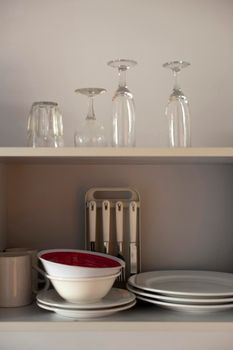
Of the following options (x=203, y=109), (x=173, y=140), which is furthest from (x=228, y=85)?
(x=173, y=140)

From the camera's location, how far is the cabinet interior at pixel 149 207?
1.48 metres

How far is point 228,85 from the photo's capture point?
150cm

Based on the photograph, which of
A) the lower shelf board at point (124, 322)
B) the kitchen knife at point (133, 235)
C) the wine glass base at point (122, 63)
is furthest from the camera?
the kitchen knife at point (133, 235)

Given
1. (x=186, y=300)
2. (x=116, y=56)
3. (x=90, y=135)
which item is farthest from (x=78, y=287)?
(x=116, y=56)

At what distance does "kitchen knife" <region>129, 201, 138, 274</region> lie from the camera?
1.42 metres

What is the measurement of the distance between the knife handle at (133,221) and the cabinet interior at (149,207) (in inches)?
2.3

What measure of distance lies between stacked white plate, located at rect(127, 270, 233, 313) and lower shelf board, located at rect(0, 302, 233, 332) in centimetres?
3

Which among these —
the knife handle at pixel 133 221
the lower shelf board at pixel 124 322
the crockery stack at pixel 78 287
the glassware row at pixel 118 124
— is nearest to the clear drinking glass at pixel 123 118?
the glassware row at pixel 118 124

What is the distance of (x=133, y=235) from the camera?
1424 mm

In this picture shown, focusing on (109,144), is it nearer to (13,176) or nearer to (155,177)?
(155,177)

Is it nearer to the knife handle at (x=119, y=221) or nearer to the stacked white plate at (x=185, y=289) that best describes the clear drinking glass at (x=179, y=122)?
the knife handle at (x=119, y=221)

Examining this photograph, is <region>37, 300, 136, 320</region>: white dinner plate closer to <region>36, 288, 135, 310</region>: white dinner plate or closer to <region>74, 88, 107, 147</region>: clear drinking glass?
<region>36, 288, 135, 310</region>: white dinner plate

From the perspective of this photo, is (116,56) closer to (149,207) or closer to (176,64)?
(176,64)
